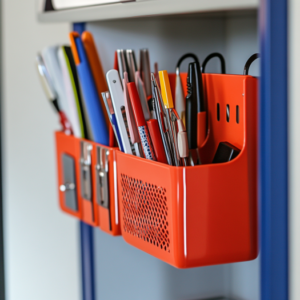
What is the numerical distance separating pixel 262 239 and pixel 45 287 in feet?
3.06

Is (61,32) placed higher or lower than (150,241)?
higher

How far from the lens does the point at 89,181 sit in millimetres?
701

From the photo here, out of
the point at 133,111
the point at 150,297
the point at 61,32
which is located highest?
the point at 61,32

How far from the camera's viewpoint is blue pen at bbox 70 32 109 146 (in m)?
0.65

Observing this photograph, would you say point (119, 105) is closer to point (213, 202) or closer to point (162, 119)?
point (162, 119)

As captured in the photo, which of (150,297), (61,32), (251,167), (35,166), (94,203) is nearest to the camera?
(251,167)

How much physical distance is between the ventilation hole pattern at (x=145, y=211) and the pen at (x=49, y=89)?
24 cm

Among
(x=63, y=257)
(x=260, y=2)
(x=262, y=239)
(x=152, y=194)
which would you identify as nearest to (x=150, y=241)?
(x=152, y=194)

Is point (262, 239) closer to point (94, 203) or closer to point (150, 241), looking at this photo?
point (150, 241)

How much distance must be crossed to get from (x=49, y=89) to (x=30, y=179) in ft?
1.68

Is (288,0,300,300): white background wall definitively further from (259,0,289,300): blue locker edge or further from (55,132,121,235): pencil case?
(55,132,121,235): pencil case

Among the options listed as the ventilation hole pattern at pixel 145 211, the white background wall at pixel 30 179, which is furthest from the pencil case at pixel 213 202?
the white background wall at pixel 30 179

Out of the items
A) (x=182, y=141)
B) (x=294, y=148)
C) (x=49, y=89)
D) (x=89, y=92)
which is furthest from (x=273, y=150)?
(x=49, y=89)

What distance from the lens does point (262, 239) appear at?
0.39 metres
